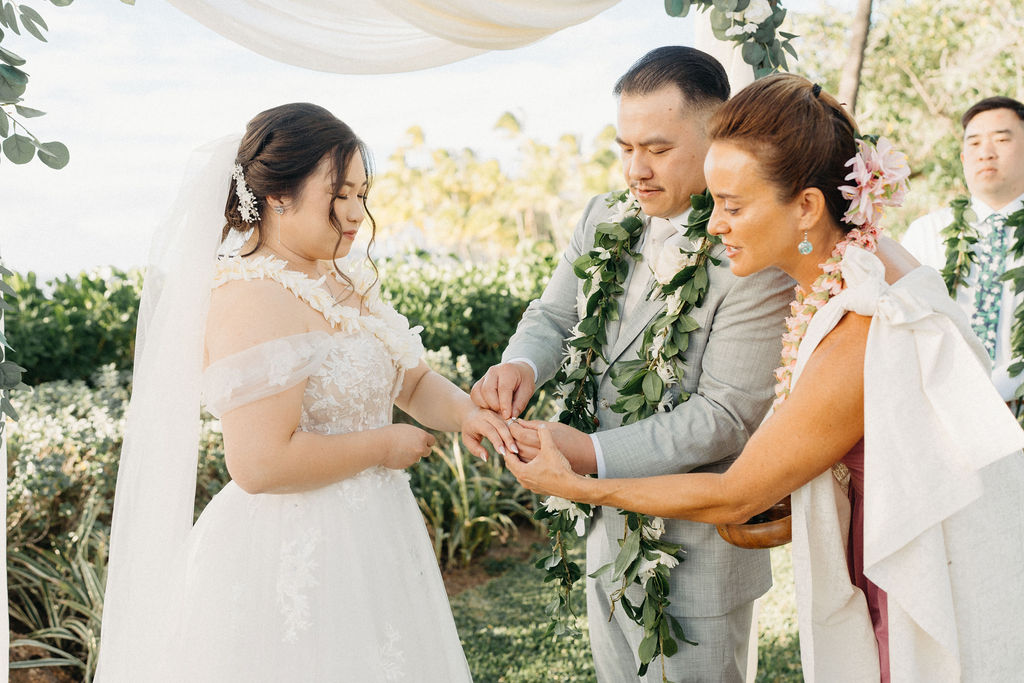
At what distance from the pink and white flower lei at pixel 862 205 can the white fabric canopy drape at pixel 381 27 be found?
128 cm

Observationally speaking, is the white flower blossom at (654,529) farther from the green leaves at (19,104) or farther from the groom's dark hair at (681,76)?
the green leaves at (19,104)

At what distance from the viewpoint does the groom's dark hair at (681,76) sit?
2469 mm

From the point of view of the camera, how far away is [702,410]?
236cm

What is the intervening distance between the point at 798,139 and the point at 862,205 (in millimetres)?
206

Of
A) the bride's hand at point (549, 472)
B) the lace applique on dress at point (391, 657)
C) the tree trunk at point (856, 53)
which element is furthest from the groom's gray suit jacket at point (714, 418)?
the tree trunk at point (856, 53)

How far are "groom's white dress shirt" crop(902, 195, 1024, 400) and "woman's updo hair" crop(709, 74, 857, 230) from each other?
2621 mm

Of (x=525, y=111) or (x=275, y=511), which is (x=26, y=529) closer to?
(x=275, y=511)

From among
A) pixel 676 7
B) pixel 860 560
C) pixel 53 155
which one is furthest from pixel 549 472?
pixel 53 155

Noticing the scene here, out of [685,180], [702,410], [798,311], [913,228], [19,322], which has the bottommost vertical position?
[702,410]

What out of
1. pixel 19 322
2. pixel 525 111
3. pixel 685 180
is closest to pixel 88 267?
pixel 19 322

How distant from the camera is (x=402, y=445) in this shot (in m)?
2.34

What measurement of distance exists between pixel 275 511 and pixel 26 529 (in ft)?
9.01

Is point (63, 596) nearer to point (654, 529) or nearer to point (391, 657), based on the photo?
point (391, 657)

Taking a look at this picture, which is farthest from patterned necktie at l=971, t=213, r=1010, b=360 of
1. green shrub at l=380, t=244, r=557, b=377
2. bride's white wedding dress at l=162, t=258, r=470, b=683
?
green shrub at l=380, t=244, r=557, b=377
